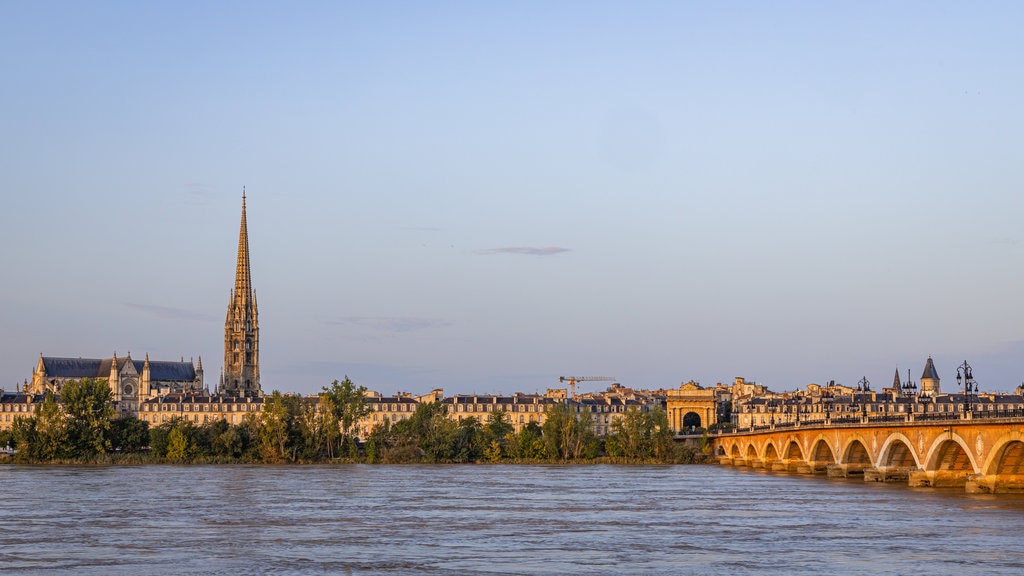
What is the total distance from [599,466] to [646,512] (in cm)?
6622

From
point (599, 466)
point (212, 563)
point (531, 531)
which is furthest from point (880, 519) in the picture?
point (599, 466)

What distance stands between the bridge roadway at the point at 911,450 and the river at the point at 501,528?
7.87ft

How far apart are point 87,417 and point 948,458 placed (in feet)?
271

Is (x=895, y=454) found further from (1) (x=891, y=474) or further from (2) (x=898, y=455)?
(1) (x=891, y=474)

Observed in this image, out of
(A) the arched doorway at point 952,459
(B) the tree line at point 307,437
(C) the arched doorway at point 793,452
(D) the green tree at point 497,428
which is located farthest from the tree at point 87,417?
(A) the arched doorway at point 952,459

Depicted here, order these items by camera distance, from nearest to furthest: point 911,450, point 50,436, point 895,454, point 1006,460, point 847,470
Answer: point 1006,460
point 911,450
point 895,454
point 847,470
point 50,436

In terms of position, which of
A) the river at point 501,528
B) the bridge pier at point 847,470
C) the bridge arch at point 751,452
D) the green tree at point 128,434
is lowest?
the river at point 501,528

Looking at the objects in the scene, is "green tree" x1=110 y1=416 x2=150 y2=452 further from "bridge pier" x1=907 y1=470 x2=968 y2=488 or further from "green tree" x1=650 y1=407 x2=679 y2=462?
"bridge pier" x1=907 y1=470 x2=968 y2=488

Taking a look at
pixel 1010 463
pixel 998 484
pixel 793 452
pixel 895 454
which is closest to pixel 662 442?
pixel 793 452

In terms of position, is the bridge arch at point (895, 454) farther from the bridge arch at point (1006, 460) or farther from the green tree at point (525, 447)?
the green tree at point (525, 447)

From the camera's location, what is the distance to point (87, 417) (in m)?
127

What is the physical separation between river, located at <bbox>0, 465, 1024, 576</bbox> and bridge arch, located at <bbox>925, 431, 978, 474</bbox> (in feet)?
6.34

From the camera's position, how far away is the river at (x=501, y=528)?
43.3m

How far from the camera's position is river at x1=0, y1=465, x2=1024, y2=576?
43344 mm
